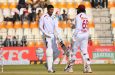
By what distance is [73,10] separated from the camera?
28812 millimetres

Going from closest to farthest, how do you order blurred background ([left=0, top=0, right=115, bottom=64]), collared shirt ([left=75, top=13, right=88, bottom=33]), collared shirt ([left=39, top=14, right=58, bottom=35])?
collared shirt ([left=75, top=13, right=88, bottom=33])
collared shirt ([left=39, top=14, right=58, bottom=35])
blurred background ([left=0, top=0, right=115, bottom=64])

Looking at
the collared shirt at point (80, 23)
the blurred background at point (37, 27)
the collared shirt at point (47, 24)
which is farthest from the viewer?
the blurred background at point (37, 27)

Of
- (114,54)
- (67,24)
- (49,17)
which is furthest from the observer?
(67,24)

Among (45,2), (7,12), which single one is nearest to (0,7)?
(7,12)

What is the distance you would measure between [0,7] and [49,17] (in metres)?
14.7

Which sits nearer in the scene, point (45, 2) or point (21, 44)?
point (21, 44)

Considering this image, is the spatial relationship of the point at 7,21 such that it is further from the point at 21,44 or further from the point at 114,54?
the point at 114,54

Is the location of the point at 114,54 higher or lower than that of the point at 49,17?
lower

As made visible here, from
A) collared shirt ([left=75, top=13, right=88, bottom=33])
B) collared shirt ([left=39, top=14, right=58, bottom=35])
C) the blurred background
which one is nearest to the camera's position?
collared shirt ([left=75, top=13, right=88, bottom=33])

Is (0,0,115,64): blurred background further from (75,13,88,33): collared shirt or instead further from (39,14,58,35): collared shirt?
(75,13,88,33): collared shirt

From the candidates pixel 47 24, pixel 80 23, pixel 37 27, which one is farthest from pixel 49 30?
pixel 37 27

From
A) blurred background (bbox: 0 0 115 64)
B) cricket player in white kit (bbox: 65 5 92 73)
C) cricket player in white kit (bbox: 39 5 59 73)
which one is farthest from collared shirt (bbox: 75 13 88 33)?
blurred background (bbox: 0 0 115 64)

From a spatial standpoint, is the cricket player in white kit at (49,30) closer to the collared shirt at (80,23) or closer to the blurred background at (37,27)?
→ the collared shirt at (80,23)

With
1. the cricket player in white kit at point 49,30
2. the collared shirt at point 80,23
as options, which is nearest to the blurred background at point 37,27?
the cricket player in white kit at point 49,30
